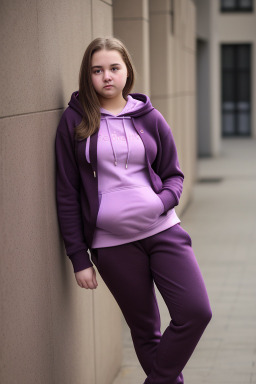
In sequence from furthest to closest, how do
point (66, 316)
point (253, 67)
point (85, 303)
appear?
point (253, 67)
point (85, 303)
point (66, 316)

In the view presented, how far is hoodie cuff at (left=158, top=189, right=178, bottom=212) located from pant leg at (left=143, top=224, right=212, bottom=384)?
4.4 inches

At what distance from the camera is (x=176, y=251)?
3438 mm

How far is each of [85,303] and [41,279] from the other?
968 mm

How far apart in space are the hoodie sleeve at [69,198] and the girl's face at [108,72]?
8.7 inches

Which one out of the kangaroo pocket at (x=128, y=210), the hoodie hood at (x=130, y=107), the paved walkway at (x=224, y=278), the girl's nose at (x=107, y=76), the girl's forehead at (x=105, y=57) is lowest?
the paved walkway at (x=224, y=278)

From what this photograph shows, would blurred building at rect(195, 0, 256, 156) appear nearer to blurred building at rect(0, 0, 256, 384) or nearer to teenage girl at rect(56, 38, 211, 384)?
blurred building at rect(0, 0, 256, 384)

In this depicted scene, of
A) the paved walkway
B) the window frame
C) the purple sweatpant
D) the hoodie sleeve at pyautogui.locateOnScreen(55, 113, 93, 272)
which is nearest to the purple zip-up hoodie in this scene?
the hoodie sleeve at pyautogui.locateOnScreen(55, 113, 93, 272)

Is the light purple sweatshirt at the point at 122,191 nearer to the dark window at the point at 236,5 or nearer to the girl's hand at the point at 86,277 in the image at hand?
the girl's hand at the point at 86,277

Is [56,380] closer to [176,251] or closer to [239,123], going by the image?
[176,251]

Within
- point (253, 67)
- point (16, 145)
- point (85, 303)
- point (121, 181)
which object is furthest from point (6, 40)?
point (253, 67)

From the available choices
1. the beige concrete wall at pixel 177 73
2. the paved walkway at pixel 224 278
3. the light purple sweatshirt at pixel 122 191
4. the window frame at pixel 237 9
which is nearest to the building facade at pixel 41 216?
the light purple sweatshirt at pixel 122 191

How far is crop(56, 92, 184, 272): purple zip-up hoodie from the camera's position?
3414 millimetres

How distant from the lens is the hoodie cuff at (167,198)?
345 cm

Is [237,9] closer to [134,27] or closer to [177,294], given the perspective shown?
[134,27]
